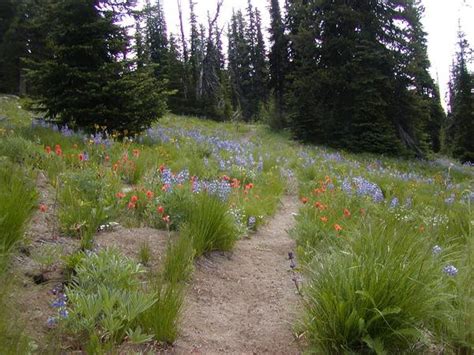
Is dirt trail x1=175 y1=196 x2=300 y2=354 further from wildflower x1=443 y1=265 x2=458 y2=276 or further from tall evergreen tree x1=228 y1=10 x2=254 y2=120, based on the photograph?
tall evergreen tree x1=228 y1=10 x2=254 y2=120

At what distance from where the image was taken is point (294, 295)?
350 centimetres

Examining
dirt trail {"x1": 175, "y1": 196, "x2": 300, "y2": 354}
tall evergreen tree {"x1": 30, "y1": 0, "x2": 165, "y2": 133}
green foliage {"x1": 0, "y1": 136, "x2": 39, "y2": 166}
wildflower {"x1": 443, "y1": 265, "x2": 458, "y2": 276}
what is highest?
tall evergreen tree {"x1": 30, "y1": 0, "x2": 165, "y2": 133}

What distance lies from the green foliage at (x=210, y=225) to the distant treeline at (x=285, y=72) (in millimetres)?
5254

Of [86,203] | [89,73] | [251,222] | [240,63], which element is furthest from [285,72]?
[240,63]

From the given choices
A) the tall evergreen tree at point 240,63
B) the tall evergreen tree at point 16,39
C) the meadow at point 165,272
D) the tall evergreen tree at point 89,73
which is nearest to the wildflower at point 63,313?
the meadow at point 165,272

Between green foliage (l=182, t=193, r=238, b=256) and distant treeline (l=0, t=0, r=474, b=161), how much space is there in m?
5.25

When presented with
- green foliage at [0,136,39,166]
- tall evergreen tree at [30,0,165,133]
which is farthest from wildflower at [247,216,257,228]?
tall evergreen tree at [30,0,165,133]

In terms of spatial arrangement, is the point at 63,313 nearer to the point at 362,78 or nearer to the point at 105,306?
the point at 105,306

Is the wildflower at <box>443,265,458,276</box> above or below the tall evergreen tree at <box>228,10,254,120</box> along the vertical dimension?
below

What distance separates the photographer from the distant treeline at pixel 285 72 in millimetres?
8766

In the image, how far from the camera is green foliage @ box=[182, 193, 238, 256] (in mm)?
3920

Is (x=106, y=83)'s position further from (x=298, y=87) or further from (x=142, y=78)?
(x=298, y=87)

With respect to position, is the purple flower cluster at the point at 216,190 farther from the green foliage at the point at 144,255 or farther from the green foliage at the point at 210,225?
the green foliage at the point at 144,255

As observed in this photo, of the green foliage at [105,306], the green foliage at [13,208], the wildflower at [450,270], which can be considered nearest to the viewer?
the green foliage at [105,306]
